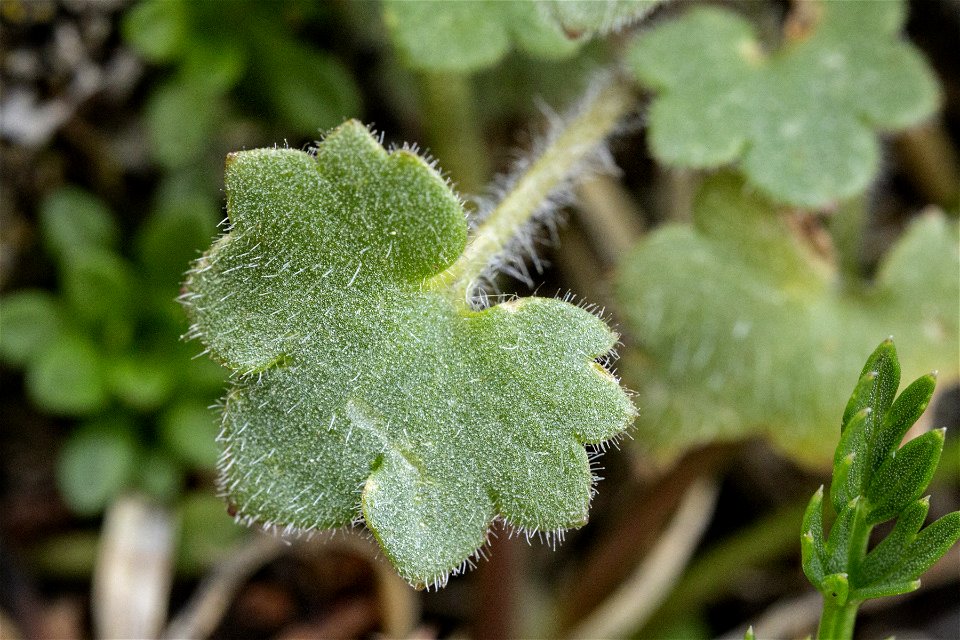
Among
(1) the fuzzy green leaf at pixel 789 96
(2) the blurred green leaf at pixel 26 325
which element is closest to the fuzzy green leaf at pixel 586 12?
(1) the fuzzy green leaf at pixel 789 96

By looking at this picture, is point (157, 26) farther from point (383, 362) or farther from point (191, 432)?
point (383, 362)

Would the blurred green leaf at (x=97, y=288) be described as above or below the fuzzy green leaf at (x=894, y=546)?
below

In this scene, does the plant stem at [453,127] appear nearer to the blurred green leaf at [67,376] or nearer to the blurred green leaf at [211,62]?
the blurred green leaf at [211,62]

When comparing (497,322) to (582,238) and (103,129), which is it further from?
(103,129)

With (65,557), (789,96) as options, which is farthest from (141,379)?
(789,96)

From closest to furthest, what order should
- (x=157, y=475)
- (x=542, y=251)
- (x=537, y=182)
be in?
(x=537, y=182) → (x=157, y=475) → (x=542, y=251)

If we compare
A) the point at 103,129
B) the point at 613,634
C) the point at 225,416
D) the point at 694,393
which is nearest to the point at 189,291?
the point at 225,416

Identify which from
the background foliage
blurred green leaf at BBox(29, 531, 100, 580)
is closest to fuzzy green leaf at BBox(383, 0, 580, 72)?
the background foliage
